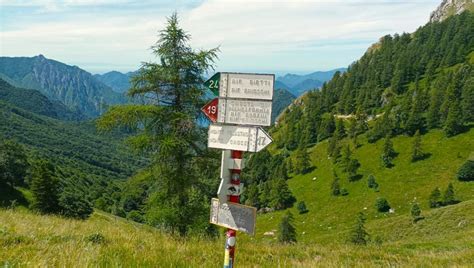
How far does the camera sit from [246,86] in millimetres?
6020

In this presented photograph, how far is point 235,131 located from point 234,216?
3.95 ft

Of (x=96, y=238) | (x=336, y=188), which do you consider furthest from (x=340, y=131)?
(x=96, y=238)

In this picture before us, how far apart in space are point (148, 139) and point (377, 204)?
89.7 metres

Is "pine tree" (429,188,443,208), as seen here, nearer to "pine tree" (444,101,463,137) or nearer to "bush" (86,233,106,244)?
"pine tree" (444,101,463,137)

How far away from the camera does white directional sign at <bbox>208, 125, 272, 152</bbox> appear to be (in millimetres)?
5715

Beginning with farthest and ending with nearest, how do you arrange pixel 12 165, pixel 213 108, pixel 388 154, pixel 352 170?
1. pixel 352 170
2. pixel 388 154
3. pixel 12 165
4. pixel 213 108

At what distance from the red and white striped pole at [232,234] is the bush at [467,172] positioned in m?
102

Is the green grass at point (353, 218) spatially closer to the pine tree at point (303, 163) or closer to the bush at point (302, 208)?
the bush at point (302, 208)

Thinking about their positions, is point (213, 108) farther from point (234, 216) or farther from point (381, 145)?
point (381, 145)

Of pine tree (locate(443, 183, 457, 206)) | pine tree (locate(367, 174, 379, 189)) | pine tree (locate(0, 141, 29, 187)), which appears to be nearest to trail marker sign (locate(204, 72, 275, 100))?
pine tree (locate(0, 141, 29, 187))

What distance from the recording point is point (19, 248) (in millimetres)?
7141

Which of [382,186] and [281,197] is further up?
[382,186]

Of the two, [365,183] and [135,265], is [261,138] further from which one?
[365,183]

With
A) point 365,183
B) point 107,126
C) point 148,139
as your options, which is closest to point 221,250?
point 148,139
